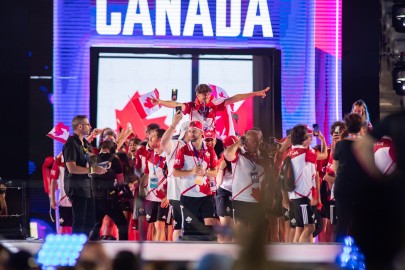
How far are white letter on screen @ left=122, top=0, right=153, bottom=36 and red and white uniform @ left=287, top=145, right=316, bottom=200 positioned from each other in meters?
4.55

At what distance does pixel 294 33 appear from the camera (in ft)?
43.7

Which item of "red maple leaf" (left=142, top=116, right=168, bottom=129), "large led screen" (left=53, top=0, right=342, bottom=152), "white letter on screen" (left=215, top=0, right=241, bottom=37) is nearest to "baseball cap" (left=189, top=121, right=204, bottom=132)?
"red maple leaf" (left=142, top=116, right=168, bottom=129)

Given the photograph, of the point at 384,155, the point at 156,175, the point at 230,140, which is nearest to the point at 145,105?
the point at 230,140

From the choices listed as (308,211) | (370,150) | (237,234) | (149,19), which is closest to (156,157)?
(308,211)

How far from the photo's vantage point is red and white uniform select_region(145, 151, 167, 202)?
9.97 meters

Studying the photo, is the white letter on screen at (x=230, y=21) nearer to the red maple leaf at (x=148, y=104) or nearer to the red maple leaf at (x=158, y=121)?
the red maple leaf at (x=158, y=121)

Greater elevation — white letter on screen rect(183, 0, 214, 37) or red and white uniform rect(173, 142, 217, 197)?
white letter on screen rect(183, 0, 214, 37)

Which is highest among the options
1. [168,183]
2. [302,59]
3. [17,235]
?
[302,59]

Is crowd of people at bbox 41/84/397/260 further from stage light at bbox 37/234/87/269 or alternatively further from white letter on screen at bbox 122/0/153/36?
white letter on screen at bbox 122/0/153/36

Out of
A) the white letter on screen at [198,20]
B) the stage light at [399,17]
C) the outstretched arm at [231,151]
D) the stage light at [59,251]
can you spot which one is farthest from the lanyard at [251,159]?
the white letter on screen at [198,20]

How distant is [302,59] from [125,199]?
446 cm

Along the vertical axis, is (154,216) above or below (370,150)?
below

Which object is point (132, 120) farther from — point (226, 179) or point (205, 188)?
point (205, 188)

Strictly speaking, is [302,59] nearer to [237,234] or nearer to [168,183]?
[168,183]
